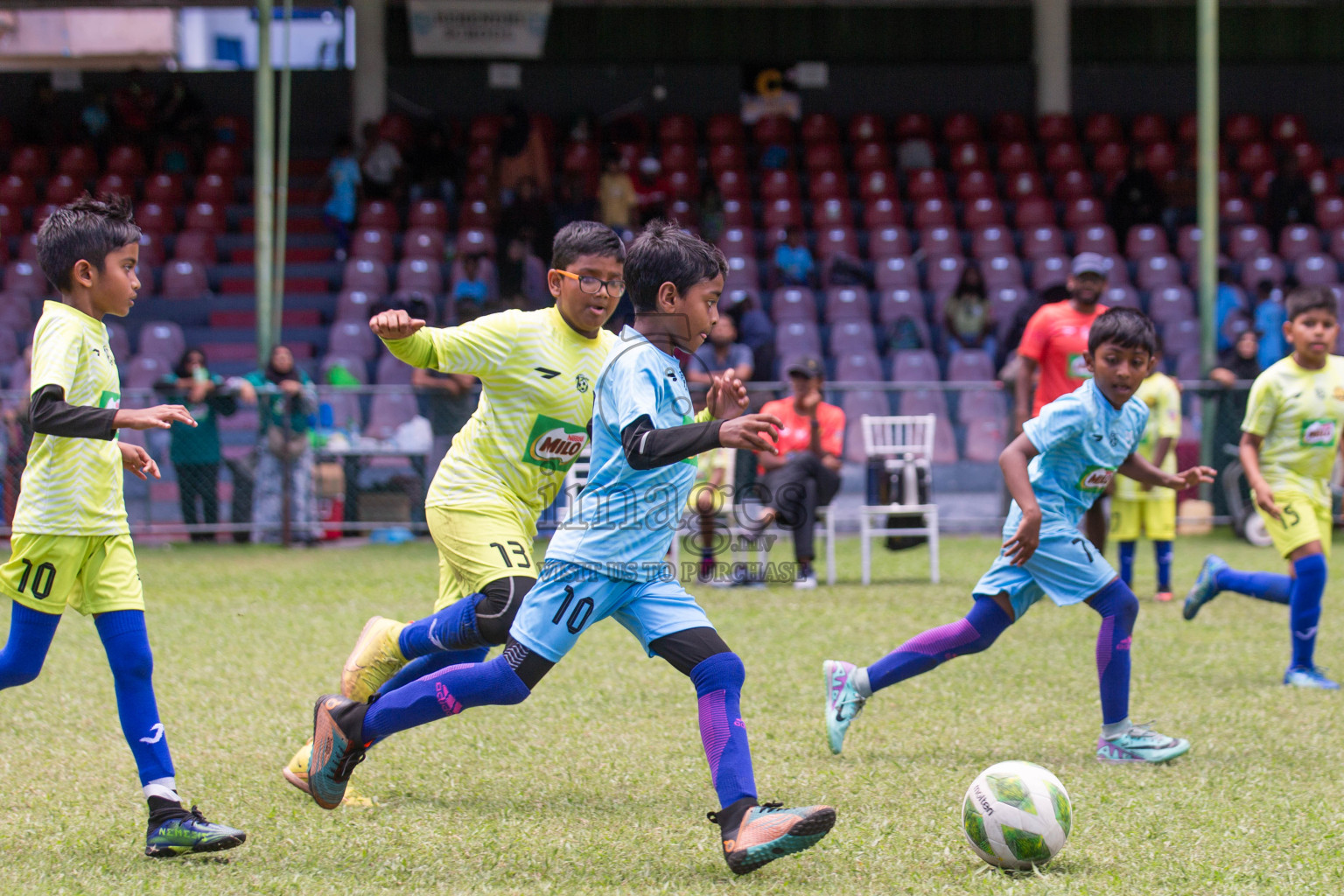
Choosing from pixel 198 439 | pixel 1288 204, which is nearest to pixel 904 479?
pixel 198 439

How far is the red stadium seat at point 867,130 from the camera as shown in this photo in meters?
20.0

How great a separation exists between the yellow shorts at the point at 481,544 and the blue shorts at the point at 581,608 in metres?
0.54

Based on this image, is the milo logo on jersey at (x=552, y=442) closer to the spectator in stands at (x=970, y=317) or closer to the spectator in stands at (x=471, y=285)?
the spectator in stands at (x=471, y=285)

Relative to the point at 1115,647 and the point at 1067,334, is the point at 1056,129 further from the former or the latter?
the point at 1115,647

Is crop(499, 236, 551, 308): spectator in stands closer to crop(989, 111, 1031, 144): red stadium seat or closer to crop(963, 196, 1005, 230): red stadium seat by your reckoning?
crop(963, 196, 1005, 230): red stadium seat

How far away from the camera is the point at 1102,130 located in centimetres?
2025

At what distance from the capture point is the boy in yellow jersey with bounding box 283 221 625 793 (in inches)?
162

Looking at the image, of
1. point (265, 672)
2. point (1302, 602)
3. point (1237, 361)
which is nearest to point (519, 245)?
point (1237, 361)

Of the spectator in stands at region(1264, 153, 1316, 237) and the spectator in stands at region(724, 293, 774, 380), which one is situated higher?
the spectator in stands at region(1264, 153, 1316, 237)

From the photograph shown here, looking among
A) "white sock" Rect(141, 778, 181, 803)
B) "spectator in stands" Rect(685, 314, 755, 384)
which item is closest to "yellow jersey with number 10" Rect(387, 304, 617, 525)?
"white sock" Rect(141, 778, 181, 803)

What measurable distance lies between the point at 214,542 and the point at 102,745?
692 centimetres

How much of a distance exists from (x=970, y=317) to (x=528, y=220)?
5281 millimetres

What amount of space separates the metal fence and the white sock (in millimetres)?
7838

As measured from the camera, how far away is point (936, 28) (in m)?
21.9
